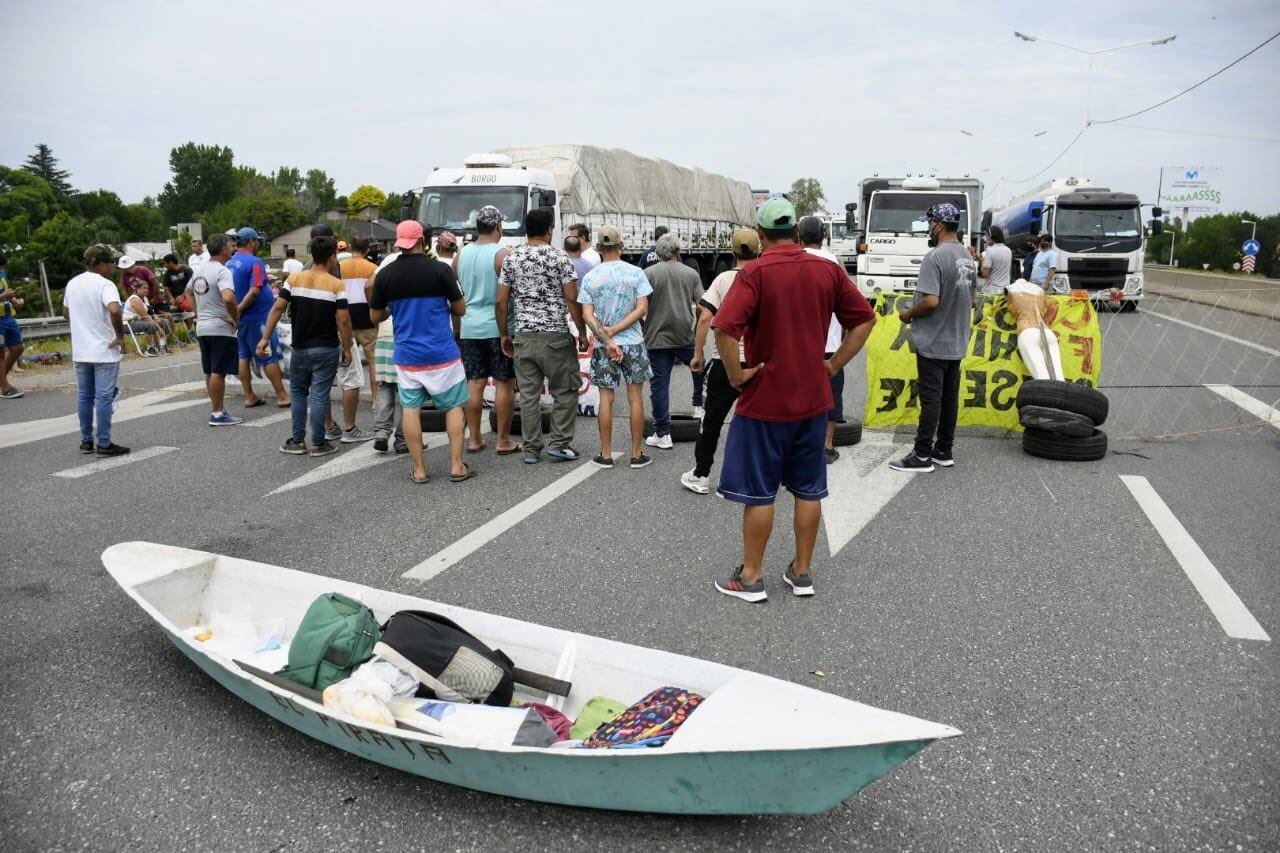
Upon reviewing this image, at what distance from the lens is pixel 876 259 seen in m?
19.7

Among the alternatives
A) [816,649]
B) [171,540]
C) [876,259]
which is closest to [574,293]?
[171,540]

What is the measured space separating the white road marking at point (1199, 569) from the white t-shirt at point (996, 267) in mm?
7183

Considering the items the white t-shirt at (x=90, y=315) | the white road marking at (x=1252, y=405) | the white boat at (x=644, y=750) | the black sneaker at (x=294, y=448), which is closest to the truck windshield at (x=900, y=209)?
the white road marking at (x=1252, y=405)

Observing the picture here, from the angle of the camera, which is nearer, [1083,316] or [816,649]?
[816,649]

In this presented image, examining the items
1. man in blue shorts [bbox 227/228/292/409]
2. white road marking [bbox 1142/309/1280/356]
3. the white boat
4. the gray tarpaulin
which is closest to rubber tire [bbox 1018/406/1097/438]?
the white boat

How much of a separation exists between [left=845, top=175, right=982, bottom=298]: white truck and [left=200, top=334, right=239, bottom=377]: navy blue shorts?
44.7 feet

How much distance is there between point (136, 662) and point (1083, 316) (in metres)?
8.30

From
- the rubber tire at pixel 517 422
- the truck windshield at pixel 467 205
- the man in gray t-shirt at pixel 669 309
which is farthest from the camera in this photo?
the truck windshield at pixel 467 205

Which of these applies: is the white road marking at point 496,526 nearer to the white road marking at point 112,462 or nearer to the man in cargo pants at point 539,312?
the man in cargo pants at point 539,312

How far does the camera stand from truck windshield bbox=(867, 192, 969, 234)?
2014cm

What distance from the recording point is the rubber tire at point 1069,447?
7324mm

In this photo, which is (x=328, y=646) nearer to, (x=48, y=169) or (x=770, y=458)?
(x=770, y=458)

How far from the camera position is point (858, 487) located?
22.2 feet

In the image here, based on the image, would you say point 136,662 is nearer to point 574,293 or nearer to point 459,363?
point 459,363
